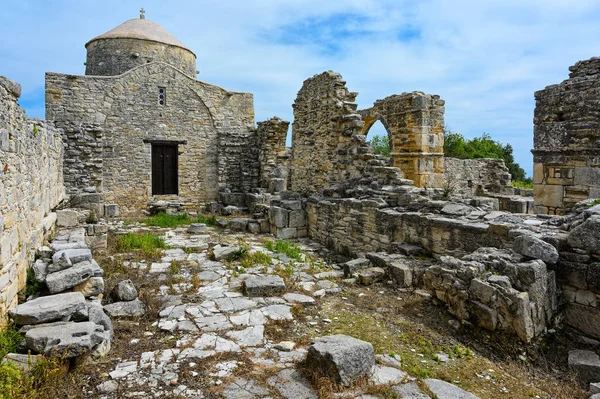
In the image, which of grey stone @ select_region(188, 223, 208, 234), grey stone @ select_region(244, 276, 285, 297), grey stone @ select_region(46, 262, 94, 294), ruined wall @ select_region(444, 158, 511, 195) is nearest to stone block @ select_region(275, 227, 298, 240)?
grey stone @ select_region(188, 223, 208, 234)

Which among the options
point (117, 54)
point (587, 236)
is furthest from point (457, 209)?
point (117, 54)

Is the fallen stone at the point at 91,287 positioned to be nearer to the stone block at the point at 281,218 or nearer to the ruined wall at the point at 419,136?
the stone block at the point at 281,218

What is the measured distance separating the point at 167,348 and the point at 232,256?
12.9 feet

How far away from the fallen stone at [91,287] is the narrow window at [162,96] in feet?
36.8

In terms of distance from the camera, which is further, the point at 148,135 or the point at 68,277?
the point at 148,135

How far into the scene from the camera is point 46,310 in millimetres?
4414

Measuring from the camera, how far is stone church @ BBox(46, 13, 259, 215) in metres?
14.0

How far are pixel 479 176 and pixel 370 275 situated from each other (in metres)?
15.7

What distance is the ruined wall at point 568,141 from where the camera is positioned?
767 centimetres

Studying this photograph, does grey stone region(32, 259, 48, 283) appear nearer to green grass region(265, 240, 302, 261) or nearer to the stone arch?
green grass region(265, 240, 302, 261)

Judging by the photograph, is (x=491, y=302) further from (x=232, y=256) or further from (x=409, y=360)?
(x=232, y=256)

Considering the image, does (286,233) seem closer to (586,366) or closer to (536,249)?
(536,249)

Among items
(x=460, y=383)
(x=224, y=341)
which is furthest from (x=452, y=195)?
(x=224, y=341)

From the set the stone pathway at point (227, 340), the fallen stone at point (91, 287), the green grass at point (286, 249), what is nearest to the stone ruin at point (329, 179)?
the fallen stone at point (91, 287)
